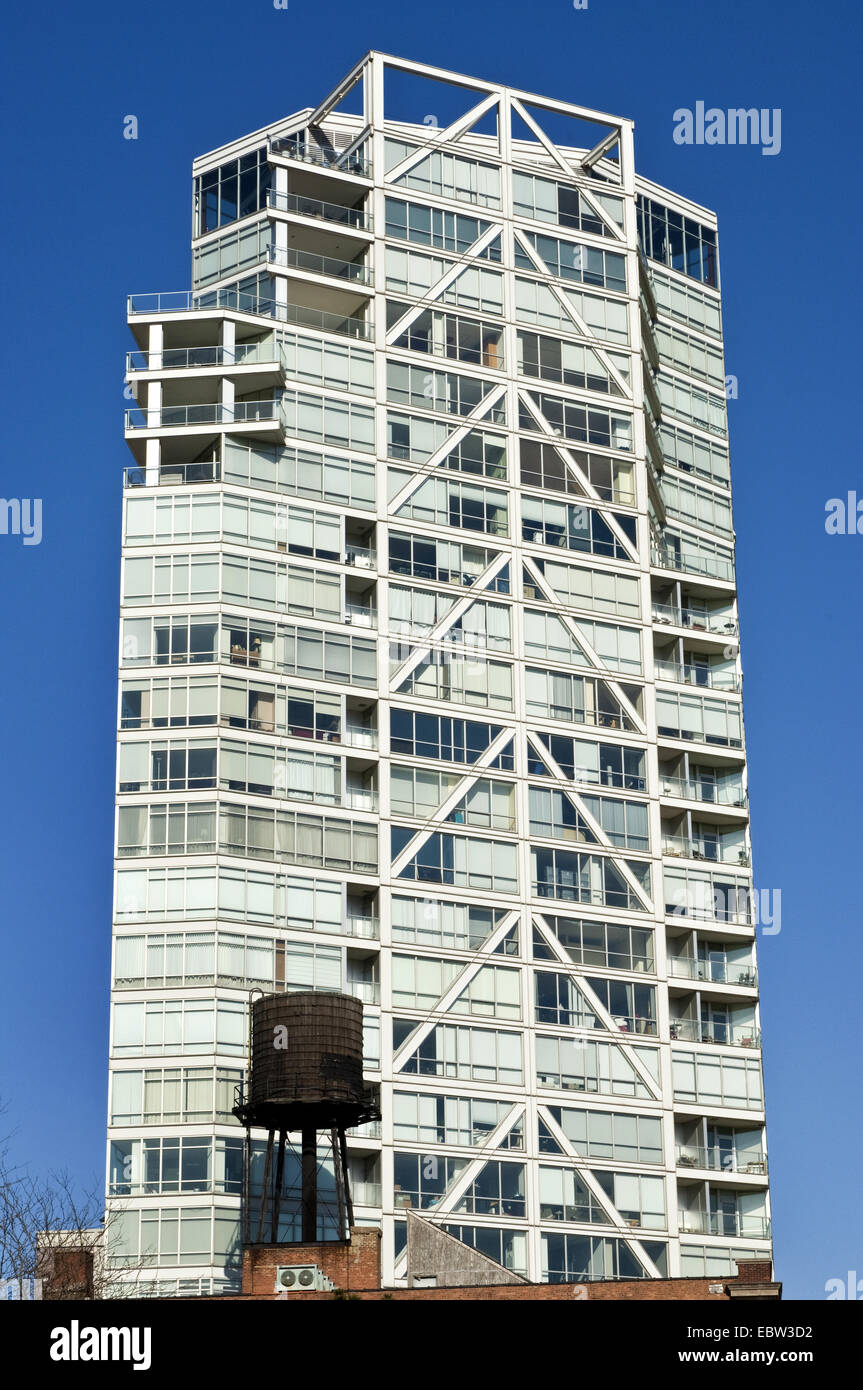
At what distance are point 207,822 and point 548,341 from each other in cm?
3290

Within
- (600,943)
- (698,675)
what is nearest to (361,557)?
(698,675)

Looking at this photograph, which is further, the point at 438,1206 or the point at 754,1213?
the point at 754,1213

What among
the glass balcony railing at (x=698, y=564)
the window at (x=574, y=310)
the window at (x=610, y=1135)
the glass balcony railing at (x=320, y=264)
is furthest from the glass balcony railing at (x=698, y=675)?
the glass balcony railing at (x=320, y=264)

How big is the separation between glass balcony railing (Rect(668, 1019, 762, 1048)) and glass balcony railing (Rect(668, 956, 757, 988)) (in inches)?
78.6

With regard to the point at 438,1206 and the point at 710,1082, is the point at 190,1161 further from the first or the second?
the point at 710,1082

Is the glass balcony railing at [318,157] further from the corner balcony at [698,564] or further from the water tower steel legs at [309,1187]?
the water tower steel legs at [309,1187]

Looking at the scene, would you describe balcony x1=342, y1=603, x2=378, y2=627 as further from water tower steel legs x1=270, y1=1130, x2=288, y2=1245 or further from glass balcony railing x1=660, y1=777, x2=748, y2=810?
water tower steel legs x1=270, y1=1130, x2=288, y2=1245

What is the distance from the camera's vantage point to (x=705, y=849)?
10619cm

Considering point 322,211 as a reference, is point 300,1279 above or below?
below

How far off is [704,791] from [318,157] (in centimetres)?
3763

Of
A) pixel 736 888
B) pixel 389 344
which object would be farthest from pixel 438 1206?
pixel 389 344

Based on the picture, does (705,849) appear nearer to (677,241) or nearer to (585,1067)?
(585,1067)
